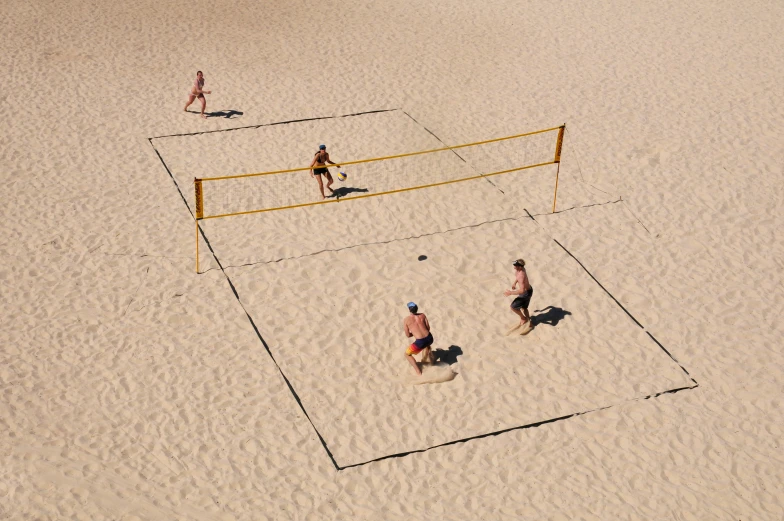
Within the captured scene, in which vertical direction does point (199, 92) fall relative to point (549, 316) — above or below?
above

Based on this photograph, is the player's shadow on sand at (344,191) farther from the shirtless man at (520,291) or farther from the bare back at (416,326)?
the bare back at (416,326)

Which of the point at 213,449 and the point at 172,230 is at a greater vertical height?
the point at 172,230

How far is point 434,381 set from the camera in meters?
12.7

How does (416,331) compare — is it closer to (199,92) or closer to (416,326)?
(416,326)

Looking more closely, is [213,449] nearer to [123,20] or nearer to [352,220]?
[352,220]

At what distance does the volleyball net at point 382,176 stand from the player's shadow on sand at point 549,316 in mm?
2715

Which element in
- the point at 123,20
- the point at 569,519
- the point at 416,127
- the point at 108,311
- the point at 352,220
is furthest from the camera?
the point at 123,20

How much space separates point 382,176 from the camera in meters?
17.2

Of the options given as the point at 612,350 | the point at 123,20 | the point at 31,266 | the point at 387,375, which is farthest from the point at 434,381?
the point at 123,20

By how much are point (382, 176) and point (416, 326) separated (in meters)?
5.24

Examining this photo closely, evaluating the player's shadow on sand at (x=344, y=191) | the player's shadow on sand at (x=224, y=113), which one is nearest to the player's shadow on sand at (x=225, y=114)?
the player's shadow on sand at (x=224, y=113)

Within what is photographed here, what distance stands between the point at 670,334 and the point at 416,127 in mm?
7057

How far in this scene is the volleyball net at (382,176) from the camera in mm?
16156

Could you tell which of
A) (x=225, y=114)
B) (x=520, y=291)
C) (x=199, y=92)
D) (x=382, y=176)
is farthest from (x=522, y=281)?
(x=199, y=92)
